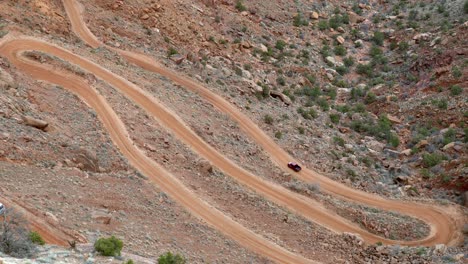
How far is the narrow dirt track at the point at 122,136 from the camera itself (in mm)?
23031

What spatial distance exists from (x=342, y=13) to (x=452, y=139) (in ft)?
62.5

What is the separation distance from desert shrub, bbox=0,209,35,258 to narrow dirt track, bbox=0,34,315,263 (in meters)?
9.09

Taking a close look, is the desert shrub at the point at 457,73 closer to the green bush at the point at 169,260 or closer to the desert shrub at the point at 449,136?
the desert shrub at the point at 449,136

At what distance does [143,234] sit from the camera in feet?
64.0

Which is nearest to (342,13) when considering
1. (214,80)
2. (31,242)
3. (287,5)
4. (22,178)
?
(287,5)

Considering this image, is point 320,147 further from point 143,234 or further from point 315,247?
point 143,234

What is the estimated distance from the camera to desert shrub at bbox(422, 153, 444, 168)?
102 feet

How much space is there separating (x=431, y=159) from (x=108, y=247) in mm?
21388

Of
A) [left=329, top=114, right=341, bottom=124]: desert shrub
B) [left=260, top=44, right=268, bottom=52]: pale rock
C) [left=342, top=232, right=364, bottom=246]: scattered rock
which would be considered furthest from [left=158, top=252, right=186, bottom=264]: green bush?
[left=260, top=44, right=268, bottom=52]: pale rock

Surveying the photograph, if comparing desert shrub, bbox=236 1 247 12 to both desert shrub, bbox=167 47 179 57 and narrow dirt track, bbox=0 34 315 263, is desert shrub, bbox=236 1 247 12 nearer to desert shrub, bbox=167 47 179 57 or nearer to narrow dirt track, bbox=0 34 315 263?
desert shrub, bbox=167 47 179 57

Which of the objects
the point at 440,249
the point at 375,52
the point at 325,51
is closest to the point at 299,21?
the point at 325,51

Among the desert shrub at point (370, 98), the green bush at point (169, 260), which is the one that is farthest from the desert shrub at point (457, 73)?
the green bush at point (169, 260)

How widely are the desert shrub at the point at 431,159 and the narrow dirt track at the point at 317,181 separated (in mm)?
3476

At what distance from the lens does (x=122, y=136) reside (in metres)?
25.4
